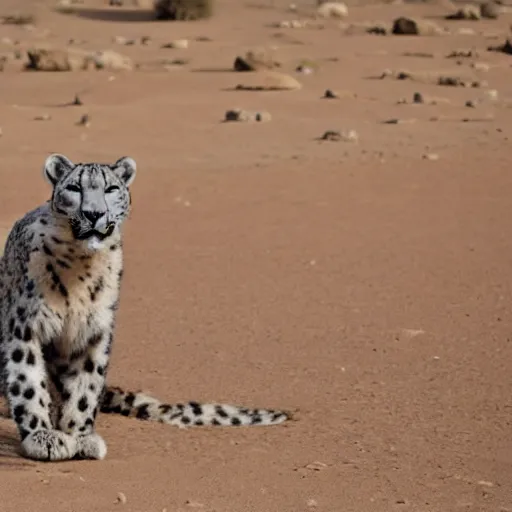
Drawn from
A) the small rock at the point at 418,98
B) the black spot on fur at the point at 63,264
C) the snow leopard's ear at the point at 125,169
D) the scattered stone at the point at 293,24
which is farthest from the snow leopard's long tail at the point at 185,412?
the scattered stone at the point at 293,24

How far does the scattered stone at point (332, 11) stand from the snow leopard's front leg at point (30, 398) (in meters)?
31.4

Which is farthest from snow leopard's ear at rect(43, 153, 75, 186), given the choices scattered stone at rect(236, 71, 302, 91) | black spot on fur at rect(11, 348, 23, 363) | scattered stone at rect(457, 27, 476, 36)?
scattered stone at rect(457, 27, 476, 36)

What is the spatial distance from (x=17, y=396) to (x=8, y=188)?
8.05 m

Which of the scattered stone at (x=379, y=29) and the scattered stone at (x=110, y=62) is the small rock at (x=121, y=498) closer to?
the scattered stone at (x=110, y=62)

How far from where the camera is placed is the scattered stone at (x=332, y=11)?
3741 centimetres

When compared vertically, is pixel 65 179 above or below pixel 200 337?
above

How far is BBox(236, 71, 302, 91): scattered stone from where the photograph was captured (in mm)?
22078

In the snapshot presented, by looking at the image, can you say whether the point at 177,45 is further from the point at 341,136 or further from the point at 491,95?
the point at 341,136

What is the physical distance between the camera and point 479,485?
6.42m

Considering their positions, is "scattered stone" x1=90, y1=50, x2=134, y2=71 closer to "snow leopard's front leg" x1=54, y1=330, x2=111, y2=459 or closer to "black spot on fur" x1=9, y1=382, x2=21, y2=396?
"snow leopard's front leg" x1=54, y1=330, x2=111, y2=459

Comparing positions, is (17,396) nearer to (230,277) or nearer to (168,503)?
(168,503)

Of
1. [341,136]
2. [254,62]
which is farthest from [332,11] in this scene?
[341,136]

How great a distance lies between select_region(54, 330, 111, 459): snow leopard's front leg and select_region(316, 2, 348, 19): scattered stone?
102ft

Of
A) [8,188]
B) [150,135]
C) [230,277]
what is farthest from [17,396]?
[150,135]
